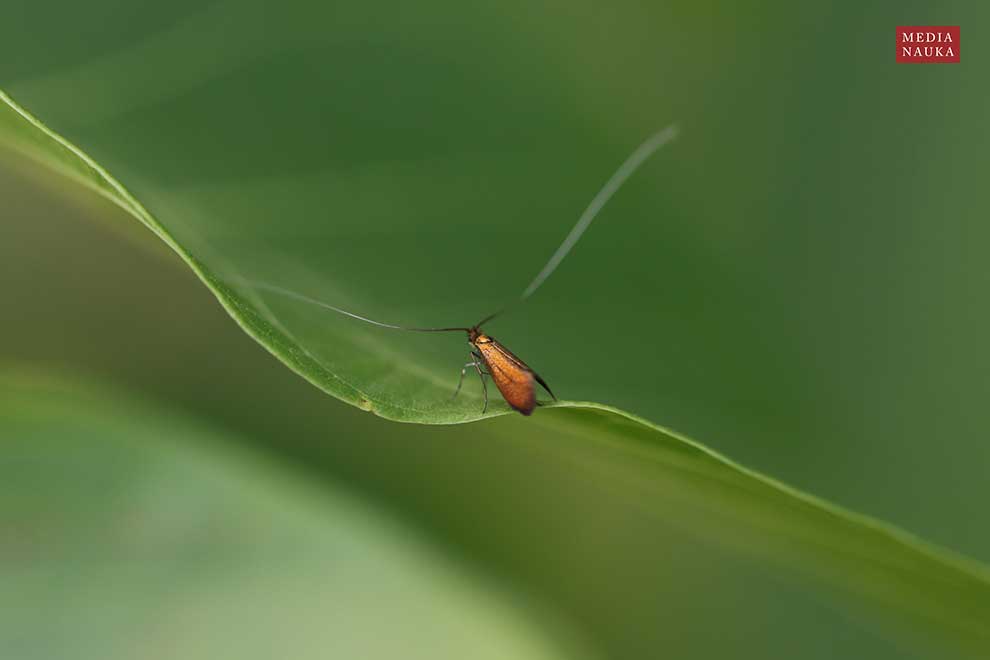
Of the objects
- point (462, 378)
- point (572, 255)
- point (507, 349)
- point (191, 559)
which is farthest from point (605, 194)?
point (191, 559)

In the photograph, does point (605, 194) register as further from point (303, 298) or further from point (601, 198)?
point (303, 298)

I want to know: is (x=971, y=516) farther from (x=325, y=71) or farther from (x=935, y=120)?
(x=325, y=71)

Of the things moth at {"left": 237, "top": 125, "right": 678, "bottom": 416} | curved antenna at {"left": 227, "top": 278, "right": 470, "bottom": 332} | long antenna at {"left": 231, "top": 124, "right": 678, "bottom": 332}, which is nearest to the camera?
curved antenna at {"left": 227, "top": 278, "right": 470, "bottom": 332}

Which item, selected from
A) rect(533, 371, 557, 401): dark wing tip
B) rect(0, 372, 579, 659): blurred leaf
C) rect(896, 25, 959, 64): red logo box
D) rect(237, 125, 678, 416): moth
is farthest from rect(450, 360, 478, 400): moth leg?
rect(896, 25, 959, 64): red logo box

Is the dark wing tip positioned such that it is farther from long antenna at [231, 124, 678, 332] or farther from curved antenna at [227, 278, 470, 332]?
curved antenna at [227, 278, 470, 332]

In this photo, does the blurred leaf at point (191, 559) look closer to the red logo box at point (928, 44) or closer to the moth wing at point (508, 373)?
the moth wing at point (508, 373)

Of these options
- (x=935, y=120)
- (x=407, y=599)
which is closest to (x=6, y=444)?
(x=407, y=599)
